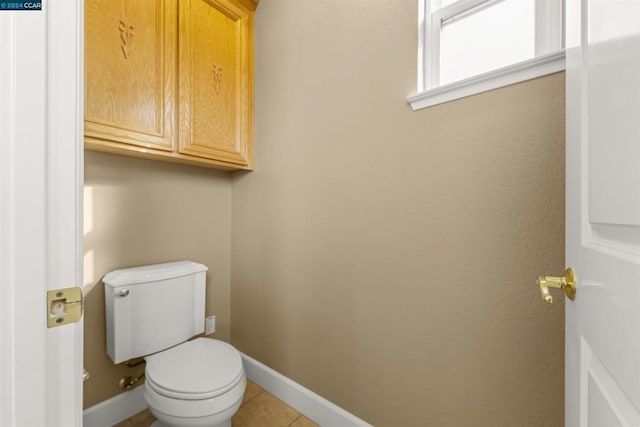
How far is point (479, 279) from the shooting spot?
2.98ft

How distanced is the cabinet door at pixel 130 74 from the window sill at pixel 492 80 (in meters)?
1.19

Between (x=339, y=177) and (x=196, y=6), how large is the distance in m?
1.22

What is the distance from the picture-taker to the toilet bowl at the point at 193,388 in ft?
3.26

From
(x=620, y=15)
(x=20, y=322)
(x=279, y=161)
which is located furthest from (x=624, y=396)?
(x=279, y=161)

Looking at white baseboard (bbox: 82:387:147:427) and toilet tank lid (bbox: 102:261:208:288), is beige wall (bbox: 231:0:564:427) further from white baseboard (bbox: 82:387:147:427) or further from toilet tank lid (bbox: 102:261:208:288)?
white baseboard (bbox: 82:387:147:427)

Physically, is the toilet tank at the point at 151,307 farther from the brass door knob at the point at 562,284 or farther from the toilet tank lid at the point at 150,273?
the brass door knob at the point at 562,284

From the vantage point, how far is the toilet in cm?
101

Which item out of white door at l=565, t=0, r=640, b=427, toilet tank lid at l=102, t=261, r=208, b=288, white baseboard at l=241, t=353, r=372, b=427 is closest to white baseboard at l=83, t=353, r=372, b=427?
white baseboard at l=241, t=353, r=372, b=427

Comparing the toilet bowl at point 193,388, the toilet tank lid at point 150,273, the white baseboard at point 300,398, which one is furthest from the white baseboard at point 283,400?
the toilet tank lid at point 150,273

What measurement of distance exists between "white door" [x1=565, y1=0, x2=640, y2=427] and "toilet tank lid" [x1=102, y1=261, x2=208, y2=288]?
1558 mm

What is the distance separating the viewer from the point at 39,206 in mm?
398

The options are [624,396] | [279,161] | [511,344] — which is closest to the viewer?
[624,396]

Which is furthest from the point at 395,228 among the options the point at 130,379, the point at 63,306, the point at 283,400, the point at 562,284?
the point at 130,379

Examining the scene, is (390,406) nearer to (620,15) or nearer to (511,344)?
(511,344)
